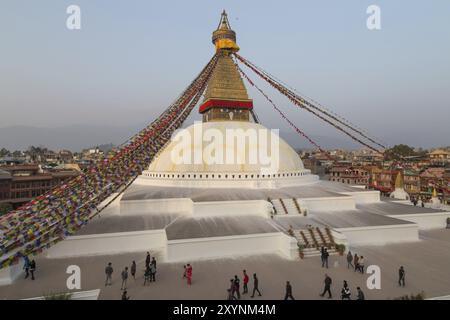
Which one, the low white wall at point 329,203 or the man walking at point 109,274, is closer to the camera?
the man walking at point 109,274

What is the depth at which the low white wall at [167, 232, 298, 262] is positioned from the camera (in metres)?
Result: 8.47

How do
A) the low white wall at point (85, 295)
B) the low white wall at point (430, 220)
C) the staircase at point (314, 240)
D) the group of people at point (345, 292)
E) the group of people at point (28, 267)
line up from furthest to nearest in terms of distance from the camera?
the low white wall at point (430, 220)
the staircase at point (314, 240)
the group of people at point (28, 267)
the low white wall at point (85, 295)
the group of people at point (345, 292)

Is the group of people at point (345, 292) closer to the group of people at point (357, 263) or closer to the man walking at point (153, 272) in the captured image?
the group of people at point (357, 263)

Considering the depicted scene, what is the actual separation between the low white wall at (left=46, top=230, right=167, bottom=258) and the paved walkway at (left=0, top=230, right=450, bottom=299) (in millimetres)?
324

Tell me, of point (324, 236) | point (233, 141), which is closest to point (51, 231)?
point (324, 236)

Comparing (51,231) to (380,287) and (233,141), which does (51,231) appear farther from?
(233,141)

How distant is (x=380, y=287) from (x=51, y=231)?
8.67 meters

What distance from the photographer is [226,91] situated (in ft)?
59.2

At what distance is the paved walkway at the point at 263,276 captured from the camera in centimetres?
650

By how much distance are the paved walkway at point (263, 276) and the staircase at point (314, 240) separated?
1.07 ft

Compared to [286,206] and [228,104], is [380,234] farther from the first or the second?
[228,104]

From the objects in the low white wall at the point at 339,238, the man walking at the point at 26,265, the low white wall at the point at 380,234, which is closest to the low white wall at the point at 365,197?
the low white wall at the point at 380,234

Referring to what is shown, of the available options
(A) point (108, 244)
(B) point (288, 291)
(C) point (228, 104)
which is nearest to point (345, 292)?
(B) point (288, 291)

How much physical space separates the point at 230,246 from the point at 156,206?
4.18 metres
